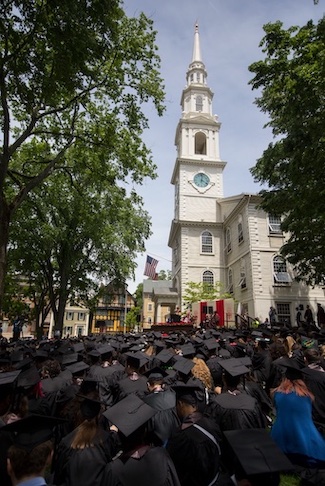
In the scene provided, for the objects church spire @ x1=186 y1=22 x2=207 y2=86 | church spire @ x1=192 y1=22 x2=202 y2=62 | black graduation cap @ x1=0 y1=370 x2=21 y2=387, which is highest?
church spire @ x1=192 y1=22 x2=202 y2=62

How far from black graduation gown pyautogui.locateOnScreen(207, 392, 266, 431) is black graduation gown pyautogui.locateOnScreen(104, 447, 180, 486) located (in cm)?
175

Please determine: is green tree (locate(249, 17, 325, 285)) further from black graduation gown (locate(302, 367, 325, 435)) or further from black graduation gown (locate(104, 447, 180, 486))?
black graduation gown (locate(104, 447, 180, 486))

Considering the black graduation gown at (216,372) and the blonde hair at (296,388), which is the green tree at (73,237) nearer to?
the black graduation gown at (216,372)

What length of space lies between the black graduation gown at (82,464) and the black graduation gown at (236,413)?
1631 millimetres

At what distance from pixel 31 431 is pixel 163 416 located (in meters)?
2.20

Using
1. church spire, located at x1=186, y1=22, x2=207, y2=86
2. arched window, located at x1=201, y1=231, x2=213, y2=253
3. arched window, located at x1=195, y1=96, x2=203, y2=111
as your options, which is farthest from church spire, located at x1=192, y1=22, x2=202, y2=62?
arched window, located at x1=201, y1=231, x2=213, y2=253

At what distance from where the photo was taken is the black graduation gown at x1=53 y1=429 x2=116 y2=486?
2596mm

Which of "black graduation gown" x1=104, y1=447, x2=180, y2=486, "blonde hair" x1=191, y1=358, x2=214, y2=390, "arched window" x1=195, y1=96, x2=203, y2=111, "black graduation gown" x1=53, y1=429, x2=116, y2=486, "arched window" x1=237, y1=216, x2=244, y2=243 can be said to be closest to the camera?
"black graduation gown" x1=104, y1=447, x2=180, y2=486

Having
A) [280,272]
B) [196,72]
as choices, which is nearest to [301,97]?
[280,272]

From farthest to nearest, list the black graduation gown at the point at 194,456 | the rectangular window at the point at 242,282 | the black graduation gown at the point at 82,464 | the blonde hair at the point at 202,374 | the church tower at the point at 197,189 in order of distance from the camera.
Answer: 1. the church tower at the point at 197,189
2. the rectangular window at the point at 242,282
3. the blonde hair at the point at 202,374
4. the black graduation gown at the point at 194,456
5. the black graduation gown at the point at 82,464

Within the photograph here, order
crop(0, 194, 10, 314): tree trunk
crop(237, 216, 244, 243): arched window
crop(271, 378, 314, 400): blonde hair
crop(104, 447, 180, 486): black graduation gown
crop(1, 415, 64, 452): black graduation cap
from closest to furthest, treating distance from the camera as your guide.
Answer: crop(1, 415, 64, 452): black graduation cap, crop(104, 447, 180, 486): black graduation gown, crop(271, 378, 314, 400): blonde hair, crop(0, 194, 10, 314): tree trunk, crop(237, 216, 244, 243): arched window

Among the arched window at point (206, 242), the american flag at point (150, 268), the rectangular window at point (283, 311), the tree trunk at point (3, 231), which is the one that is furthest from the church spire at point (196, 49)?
the tree trunk at point (3, 231)

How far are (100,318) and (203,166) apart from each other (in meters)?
48.2

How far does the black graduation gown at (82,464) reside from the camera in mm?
2596
